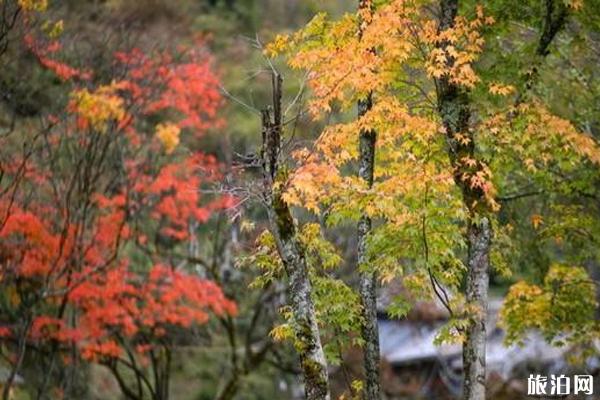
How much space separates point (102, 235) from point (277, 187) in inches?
328

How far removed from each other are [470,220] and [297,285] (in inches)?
107

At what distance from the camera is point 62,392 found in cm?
1440

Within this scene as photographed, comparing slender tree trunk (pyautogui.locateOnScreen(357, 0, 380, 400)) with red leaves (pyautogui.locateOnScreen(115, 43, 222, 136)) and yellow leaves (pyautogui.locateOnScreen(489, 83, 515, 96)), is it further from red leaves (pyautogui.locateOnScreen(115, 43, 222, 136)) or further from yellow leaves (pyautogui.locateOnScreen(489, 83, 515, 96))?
red leaves (pyautogui.locateOnScreen(115, 43, 222, 136))

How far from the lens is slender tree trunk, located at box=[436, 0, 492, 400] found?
870cm

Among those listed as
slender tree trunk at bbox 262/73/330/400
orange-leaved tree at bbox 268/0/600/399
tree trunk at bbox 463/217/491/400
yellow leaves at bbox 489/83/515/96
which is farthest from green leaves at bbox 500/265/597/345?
slender tree trunk at bbox 262/73/330/400

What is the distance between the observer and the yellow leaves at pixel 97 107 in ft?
43.3

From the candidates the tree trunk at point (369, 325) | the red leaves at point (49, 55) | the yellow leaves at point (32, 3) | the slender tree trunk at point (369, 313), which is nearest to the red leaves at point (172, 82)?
the red leaves at point (49, 55)

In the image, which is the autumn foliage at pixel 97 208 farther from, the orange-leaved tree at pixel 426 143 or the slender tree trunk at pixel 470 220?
the slender tree trunk at pixel 470 220

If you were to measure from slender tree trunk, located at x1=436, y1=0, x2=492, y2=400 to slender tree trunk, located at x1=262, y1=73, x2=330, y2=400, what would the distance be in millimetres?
2202

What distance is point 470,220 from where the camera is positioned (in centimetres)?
884

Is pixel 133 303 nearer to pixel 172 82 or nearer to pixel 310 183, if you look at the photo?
pixel 172 82

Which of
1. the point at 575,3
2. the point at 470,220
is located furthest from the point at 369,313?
the point at 575,3

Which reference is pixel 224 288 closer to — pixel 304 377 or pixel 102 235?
pixel 102 235

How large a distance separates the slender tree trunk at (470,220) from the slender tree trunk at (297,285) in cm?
220
